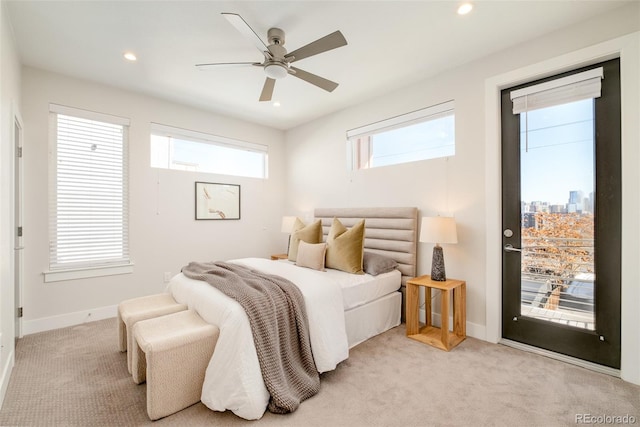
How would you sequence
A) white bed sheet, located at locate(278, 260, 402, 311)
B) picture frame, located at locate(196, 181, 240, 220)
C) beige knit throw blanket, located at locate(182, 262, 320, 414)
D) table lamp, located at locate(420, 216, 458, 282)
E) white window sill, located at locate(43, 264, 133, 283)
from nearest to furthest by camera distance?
1. beige knit throw blanket, located at locate(182, 262, 320, 414)
2. white bed sheet, located at locate(278, 260, 402, 311)
3. table lamp, located at locate(420, 216, 458, 282)
4. white window sill, located at locate(43, 264, 133, 283)
5. picture frame, located at locate(196, 181, 240, 220)

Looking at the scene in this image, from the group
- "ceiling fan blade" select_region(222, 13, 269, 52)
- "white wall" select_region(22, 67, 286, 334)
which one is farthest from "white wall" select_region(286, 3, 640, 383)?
"ceiling fan blade" select_region(222, 13, 269, 52)

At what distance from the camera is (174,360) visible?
70.1 inches

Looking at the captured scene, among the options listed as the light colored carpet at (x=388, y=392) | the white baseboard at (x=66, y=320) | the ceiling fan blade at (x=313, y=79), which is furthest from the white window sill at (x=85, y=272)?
the ceiling fan blade at (x=313, y=79)

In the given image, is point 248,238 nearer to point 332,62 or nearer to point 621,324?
point 332,62

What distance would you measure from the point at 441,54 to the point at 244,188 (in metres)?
3.27

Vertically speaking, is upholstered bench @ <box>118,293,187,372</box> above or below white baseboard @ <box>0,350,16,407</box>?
above

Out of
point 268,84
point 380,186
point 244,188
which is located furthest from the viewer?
point 244,188

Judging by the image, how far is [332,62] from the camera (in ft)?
9.55

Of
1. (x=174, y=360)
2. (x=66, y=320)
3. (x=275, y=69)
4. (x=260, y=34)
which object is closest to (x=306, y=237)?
(x=275, y=69)

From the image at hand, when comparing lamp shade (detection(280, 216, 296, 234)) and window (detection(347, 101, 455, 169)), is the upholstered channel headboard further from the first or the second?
lamp shade (detection(280, 216, 296, 234))

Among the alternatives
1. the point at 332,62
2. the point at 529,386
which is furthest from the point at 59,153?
the point at 529,386

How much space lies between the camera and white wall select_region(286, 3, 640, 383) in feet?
6.95

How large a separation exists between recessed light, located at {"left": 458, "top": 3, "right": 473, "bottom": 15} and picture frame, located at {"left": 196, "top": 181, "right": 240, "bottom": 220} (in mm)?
3568

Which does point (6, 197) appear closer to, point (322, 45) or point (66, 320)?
point (66, 320)
